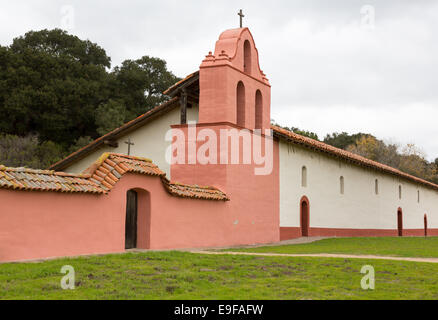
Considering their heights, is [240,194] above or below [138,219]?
above

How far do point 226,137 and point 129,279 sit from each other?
9503 millimetres

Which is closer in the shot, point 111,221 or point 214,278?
point 214,278

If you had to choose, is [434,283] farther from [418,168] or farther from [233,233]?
[418,168]

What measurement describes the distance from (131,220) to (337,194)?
590 inches

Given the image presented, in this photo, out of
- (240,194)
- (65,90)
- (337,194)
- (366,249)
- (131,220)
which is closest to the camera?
(131,220)

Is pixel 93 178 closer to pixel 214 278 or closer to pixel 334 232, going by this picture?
pixel 214 278

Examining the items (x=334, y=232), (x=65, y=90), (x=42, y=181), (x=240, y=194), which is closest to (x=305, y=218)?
(x=334, y=232)

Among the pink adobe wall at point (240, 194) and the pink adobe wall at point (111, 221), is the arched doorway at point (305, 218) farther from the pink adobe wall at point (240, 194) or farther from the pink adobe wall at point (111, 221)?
the pink adobe wall at point (111, 221)

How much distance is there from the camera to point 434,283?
7.78 metres

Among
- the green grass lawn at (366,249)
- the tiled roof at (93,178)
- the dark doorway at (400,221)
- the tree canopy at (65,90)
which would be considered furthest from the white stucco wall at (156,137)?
the dark doorway at (400,221)

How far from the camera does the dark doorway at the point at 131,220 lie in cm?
1345

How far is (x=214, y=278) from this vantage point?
8.12 metres

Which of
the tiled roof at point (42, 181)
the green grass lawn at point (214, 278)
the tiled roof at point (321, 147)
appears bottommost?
the green grass lawn at point (214, 278)

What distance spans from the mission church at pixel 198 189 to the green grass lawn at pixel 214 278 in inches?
63.2
